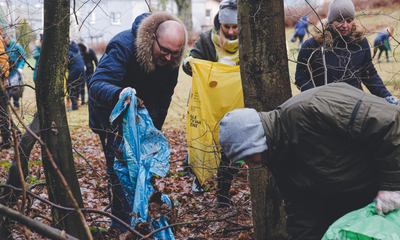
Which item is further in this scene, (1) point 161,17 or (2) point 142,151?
(1) point 161,17

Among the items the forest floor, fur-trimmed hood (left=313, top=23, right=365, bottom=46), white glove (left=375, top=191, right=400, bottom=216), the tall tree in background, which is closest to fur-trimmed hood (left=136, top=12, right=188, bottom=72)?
the forest floor

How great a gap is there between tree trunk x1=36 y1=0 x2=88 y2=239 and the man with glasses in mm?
502

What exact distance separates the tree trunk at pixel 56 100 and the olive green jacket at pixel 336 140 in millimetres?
1293

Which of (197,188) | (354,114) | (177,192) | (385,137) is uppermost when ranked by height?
(354,114)

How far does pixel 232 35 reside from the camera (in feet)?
13.5

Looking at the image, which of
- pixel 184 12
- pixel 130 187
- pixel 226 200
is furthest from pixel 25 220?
pixel 184 12

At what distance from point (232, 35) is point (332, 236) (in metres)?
2.55

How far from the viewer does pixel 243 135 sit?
2061 mm

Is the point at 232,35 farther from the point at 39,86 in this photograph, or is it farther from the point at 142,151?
the point at 39,86

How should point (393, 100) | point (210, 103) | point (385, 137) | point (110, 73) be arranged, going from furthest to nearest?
point (210, 103)
point (393, 100)
point (110, 73)
point (385, 137)

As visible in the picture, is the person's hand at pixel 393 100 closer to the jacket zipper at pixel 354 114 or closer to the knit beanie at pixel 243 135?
the jacket zipper at pixel 354 114

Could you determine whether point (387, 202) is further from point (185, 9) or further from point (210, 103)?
point (185, 9)

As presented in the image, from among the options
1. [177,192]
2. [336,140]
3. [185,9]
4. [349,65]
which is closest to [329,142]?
[336,140]

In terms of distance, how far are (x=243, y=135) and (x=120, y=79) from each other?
150 centimetres
